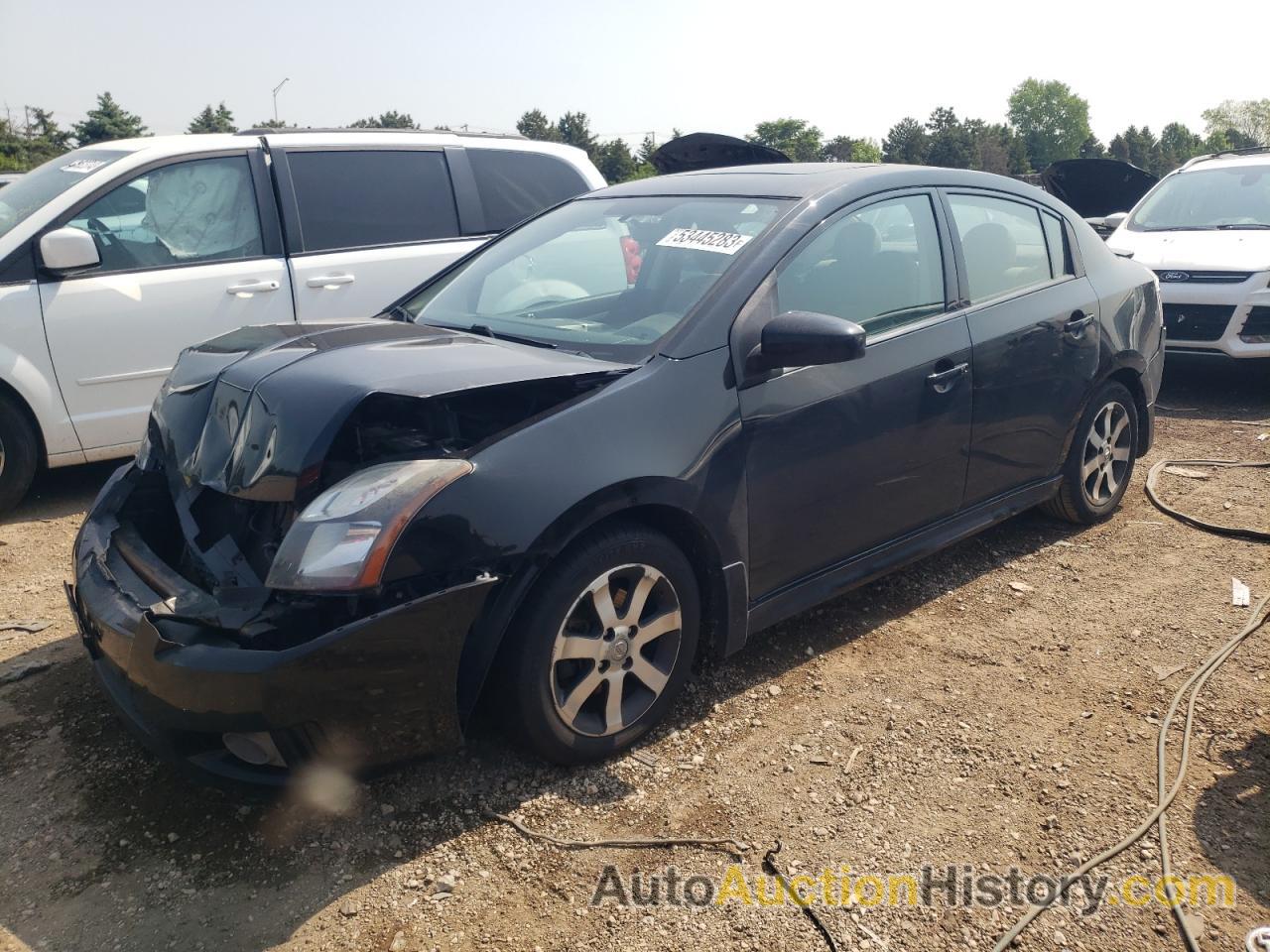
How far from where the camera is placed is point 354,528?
7.94 feet

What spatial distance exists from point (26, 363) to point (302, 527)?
3.34 metres

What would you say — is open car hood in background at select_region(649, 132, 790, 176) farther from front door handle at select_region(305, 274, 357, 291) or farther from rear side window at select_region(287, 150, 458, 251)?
front door handle at select_region(305, 274, 357, 291)

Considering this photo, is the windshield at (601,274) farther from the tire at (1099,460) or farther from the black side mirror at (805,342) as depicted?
the tire at (1099,460)

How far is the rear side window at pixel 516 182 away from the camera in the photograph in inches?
251

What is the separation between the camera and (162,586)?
2.72 metres

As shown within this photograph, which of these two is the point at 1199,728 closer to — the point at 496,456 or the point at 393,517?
the point at 496,456

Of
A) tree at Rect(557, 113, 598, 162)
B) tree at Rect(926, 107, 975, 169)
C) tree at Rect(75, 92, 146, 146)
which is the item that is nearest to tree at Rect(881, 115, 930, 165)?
tree at Rect(926, 107, 975, 169)

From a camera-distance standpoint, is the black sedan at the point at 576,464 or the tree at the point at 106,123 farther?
the tree at the point at 106,123

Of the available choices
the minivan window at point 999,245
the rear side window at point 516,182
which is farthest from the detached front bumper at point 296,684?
the rear side window at point 516,182

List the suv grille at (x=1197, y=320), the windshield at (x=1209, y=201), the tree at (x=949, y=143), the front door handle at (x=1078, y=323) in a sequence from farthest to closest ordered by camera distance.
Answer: the tree at (x=949, y=143) < the windshield at (x=1209, y=201) < the suv grille at (x=1197, y=320) < the front door handle at (x=1078, y=323)

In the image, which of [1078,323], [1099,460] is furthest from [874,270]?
[1099,460]

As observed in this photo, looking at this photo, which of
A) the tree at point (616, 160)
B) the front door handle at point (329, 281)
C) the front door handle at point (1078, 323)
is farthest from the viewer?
the tree at point (616, 160)

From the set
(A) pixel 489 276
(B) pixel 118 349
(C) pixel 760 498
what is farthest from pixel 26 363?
(C) pixel 760 498

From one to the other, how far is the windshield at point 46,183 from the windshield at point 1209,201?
7954 millimetres
